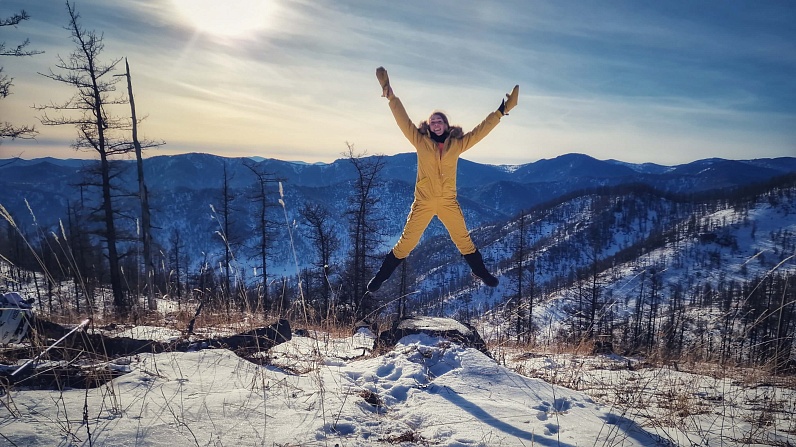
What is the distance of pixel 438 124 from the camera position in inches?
189

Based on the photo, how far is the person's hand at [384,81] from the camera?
4677 mm

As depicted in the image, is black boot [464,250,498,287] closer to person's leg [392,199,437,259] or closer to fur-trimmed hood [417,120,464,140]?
person's leg [392,199,437,259]

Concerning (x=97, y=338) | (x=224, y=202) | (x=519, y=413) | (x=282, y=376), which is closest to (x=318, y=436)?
(x=282, y=376)

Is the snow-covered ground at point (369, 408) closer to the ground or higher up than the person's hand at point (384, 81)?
closer to the ground

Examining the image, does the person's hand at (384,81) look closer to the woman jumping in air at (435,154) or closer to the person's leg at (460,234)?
the woman jumping in air at (435,154)

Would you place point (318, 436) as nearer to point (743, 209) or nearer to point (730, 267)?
point (730, 267)

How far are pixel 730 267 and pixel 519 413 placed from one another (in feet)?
543

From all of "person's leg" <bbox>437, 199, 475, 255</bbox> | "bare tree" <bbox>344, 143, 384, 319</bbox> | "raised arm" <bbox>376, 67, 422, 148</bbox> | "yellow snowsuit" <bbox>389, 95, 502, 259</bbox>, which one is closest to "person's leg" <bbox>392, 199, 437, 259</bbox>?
"yellow snowsuit" <bbox>389, 95, 502, 259</bbox>

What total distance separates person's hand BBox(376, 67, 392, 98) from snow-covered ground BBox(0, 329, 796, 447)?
3160mm

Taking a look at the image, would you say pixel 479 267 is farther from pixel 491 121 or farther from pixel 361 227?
pixel 361 227

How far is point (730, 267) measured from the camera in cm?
12431

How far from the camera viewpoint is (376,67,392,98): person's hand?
4677mm

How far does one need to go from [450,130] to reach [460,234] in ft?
4.73

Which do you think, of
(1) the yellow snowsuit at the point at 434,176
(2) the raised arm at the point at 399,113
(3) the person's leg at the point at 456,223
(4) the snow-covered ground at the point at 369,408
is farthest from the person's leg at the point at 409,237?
(4) the snow-covered ground at the point at 369,408
